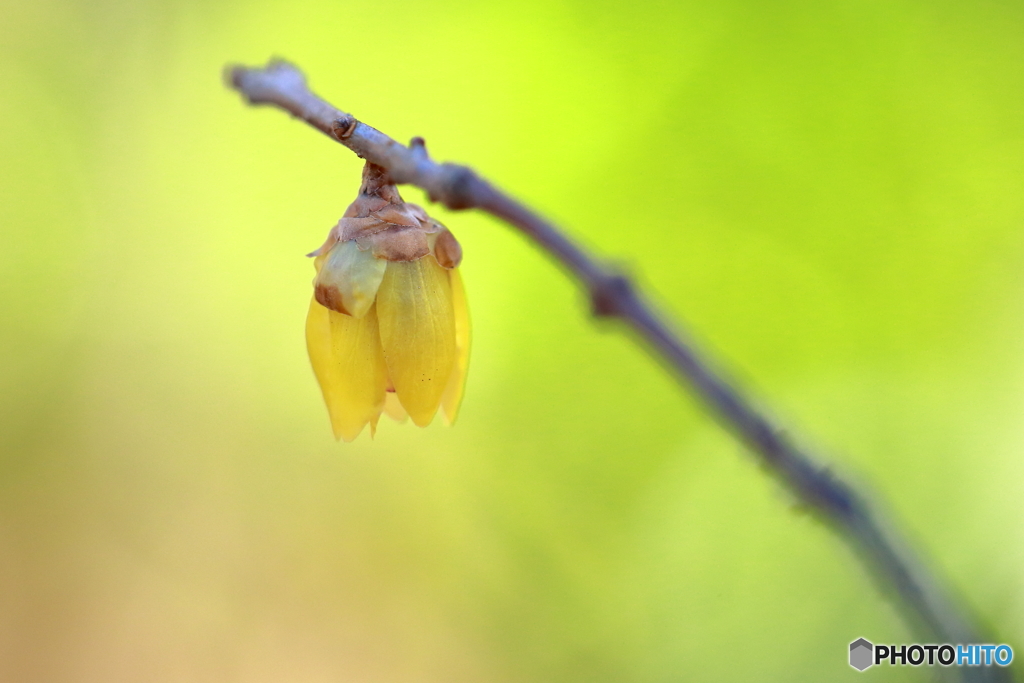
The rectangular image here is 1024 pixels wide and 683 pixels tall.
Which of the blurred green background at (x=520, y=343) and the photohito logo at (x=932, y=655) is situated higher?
the blurred green background at (x=520, y=343)

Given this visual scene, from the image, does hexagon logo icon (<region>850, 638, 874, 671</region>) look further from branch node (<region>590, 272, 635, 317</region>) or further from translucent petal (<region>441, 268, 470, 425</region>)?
branch node (<region>590, 272, 635, 317</region>)

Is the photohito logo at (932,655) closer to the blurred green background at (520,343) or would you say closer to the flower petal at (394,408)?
the blurred green background at (520,343)

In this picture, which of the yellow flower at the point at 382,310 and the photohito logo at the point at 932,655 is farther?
the yellow flower at the point at 382,310

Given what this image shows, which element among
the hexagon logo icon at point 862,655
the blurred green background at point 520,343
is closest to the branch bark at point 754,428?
the hexagon logo icon at point 862,655

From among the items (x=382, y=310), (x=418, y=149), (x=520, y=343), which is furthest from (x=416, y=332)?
(x=520, y=343)

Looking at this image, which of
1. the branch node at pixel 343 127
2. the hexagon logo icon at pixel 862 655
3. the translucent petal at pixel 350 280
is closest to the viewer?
the branch node at pixel 343 127

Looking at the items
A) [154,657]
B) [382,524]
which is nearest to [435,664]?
[382,524]

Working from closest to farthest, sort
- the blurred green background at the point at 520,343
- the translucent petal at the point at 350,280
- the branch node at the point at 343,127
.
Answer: the branch node at the point at 343,127
the translucent petal at the point at 350,280
the blurred green background at the point at 520,343
